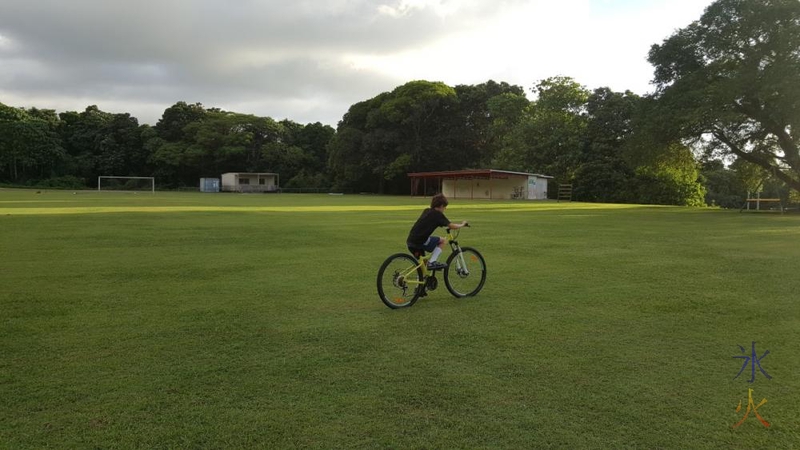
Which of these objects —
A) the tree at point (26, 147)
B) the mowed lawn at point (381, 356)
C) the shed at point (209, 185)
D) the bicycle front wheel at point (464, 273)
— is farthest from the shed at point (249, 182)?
the bicycle front wheel at point (464, 273)

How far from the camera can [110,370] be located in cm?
405

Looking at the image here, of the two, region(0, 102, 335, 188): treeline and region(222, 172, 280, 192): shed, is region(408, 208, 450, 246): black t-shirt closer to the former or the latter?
region(0, 102, 335, 188): treeline

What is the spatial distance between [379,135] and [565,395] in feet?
187

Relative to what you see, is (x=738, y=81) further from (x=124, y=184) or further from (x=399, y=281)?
(x=124, y=184)

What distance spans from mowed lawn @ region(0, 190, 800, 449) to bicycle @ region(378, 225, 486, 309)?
209mm

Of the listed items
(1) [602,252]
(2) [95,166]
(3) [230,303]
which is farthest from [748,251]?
(2) [95,166]

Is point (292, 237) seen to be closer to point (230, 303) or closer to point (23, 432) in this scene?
point (230, 303)

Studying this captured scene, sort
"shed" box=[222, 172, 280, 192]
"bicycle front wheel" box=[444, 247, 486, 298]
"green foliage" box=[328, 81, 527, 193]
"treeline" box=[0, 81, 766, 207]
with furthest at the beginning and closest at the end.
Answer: "shed" box=[222, 172, 280, 192], "green foliage" box=[328, 81, 527, 193], "treeline" box=[0, 81, 766, 207], "bicycle front wheel" box=[444, 247, 486, 298]

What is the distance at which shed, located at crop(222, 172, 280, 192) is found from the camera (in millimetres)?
68812

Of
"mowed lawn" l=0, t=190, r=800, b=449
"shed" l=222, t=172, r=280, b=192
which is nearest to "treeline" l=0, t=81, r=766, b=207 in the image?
"shed" l=222, t=172, r=280, b=192

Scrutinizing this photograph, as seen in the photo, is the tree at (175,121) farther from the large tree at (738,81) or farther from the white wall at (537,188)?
the large tree at (738,81)

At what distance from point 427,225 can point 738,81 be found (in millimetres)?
24439

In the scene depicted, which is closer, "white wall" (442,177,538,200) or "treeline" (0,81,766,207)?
"white wall" (442,177,538,200)

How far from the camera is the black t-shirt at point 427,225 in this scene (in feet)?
20.6
